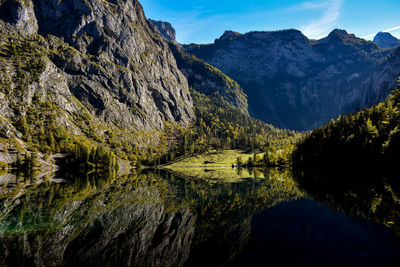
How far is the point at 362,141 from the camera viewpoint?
74.1 metres

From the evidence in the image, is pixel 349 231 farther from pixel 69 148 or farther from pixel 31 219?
pixel 69 148

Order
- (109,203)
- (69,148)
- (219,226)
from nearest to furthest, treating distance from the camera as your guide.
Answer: (219,226)
(109,203)
(69,148)

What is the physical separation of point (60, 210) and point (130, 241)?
19265 millimetres

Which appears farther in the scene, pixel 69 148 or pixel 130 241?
pixel 69 148

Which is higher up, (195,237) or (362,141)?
(362,141)

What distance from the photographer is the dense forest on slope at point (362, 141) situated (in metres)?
63.9

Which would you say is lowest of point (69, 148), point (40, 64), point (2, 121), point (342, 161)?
point (342, 161)

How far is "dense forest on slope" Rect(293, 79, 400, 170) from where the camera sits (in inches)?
2515

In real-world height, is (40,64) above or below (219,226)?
above

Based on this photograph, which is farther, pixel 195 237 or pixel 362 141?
pixel 362 141

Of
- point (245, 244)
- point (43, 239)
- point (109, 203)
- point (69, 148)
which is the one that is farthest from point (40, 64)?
point (245, 244)

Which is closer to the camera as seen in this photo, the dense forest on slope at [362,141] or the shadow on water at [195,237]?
the shadow on water at [195,237]

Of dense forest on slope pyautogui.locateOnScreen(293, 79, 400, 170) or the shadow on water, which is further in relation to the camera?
dense forest on slope pyautogui.locateOnScreen(293, 79, 400, 170)

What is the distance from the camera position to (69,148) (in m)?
152
